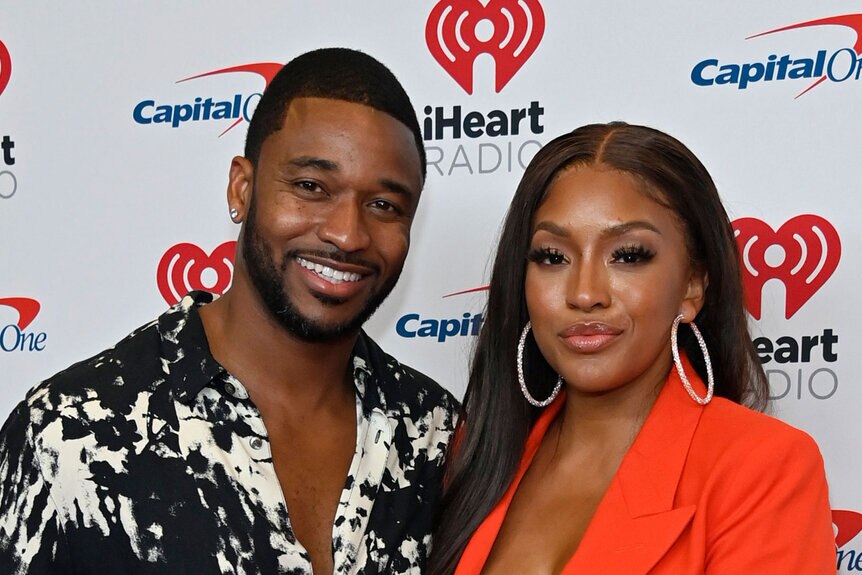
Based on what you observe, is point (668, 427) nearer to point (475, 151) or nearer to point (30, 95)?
point (475, 151)

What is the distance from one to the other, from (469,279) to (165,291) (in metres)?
0.87

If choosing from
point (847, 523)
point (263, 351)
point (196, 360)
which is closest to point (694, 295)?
point (263, 351)

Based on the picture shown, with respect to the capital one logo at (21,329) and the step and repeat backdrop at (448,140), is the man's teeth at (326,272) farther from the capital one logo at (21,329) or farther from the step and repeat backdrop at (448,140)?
the capital one logo at (21,329)

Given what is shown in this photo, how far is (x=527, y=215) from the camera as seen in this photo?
6.41ft

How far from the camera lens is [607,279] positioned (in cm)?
182

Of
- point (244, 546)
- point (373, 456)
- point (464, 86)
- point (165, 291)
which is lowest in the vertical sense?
point (244, 546)

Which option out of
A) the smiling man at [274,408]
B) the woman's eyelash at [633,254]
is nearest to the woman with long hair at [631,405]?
the woman's eyelash at [633,254]

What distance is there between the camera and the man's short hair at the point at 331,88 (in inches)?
78.4

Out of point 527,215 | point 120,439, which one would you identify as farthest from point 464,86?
point 120,439

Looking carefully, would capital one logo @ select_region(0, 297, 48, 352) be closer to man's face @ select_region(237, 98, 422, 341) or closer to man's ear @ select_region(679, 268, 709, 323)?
man's face @ select_region(237, 98, 422, 341)

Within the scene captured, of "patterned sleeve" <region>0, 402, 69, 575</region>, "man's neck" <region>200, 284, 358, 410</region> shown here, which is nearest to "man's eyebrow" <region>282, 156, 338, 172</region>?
"man's neck" <region>200, 284, 358, 410</region>

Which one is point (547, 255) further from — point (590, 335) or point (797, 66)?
point (797, 66)

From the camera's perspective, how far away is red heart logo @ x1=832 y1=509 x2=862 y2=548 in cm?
257

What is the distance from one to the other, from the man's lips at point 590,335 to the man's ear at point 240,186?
2.15 feet
